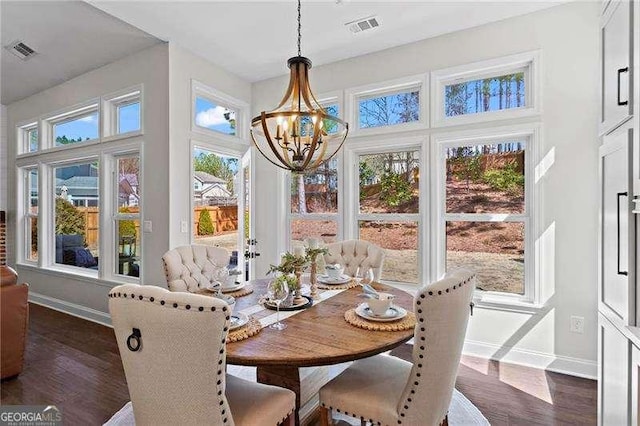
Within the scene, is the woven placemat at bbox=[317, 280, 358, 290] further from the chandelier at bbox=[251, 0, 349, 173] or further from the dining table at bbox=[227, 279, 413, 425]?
the chandelier at bbox=[251, 0, 349, 173]

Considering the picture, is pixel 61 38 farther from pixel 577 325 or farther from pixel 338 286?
pixel 577 325

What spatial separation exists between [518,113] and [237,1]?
106 inches

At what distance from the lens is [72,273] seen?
15.1 feet

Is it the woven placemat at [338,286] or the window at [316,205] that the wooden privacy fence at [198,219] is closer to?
the window at [316,205]

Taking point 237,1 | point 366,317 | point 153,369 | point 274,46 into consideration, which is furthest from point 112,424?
point 274,46

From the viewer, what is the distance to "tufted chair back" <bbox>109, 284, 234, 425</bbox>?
113 centimetres

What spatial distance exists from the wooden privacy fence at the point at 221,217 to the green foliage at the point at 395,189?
1971mm

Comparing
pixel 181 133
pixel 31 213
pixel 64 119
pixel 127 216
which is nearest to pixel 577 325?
pixel 181 133

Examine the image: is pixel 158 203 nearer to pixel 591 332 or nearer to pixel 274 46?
pixel 274 46

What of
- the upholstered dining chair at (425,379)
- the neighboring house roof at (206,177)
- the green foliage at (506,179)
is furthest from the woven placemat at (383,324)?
the neighboring house roof at (206,177)

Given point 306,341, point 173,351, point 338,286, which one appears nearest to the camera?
point 173,351

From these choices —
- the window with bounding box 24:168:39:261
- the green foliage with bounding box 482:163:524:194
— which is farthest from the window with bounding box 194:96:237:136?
the window with bounding box 24:168:39:261

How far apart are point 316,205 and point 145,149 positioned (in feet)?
6.77

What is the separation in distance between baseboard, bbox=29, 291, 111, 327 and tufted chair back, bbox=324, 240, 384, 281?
2928 mm
